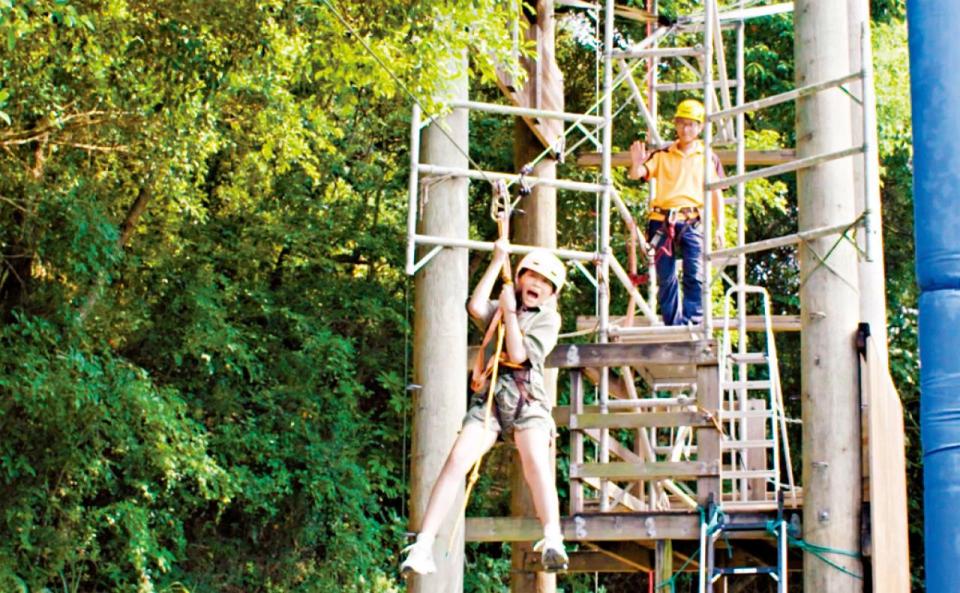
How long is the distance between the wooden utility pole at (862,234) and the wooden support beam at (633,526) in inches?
51.1

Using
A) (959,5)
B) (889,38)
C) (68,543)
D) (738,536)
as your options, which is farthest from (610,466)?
(889,38)

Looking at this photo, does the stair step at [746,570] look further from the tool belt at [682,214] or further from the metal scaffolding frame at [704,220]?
the tool belt at [682,214]

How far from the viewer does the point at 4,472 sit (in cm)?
1677

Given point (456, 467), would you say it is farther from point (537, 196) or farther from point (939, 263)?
point (537, 196)

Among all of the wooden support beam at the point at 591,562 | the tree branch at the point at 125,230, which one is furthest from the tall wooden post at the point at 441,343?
the tree branch at the point at 125,230

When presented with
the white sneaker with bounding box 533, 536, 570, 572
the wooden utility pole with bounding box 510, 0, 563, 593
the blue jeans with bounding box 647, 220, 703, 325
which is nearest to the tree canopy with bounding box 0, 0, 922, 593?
the wooden utility pole with bounding box 510, 0, 563, 593

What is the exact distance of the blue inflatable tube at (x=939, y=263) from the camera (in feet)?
20.2

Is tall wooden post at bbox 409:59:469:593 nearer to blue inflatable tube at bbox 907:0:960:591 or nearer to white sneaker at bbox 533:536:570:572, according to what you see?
white sneaker at bbox 533:536:570:572

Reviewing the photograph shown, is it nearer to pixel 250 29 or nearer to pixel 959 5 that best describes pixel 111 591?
pixel 250 29

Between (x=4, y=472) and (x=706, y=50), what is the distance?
8.08 metres

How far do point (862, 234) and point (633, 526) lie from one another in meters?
2.20

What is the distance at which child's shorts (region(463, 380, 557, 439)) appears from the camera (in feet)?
28.9

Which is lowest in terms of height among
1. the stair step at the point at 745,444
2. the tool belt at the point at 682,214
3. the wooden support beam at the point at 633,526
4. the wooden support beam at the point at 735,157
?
the wooden support beam at the point at 633,526

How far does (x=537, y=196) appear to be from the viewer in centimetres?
1423
